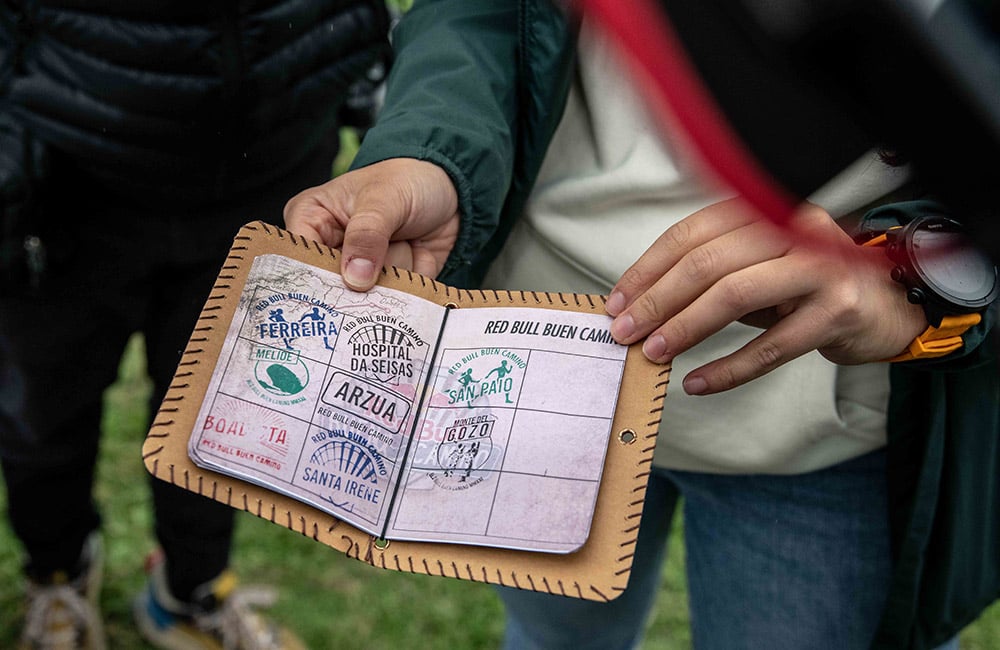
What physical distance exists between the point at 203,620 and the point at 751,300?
131cm

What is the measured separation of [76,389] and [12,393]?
8 centimetres

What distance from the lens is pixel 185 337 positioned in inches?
49.9

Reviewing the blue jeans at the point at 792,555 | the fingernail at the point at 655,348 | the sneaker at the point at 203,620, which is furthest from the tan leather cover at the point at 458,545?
the sneaker at the point at 203,620

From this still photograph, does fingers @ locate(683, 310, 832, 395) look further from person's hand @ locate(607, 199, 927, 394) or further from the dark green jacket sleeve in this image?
the dark green jacket sleeve

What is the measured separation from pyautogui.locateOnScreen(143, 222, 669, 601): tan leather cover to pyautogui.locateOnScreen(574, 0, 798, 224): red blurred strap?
0.39m

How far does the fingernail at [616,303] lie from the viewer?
716mm

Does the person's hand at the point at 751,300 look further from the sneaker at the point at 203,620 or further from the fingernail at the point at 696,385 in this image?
the sneaker at the point at 203,620

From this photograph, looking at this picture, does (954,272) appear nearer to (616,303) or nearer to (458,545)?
(616,303)

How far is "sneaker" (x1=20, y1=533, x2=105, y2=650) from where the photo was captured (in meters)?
1.56

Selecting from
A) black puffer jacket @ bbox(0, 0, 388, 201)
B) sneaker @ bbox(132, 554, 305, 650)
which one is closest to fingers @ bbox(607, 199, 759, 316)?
black puffer jacket @ bbox(0, 0, 388, 201)

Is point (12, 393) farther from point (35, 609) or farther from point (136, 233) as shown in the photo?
point (35, 609)

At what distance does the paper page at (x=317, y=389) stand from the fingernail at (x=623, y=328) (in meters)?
0.15

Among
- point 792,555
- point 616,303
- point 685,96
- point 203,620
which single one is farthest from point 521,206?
point 203,620

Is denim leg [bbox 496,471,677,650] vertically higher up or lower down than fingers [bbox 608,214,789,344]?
lower down
